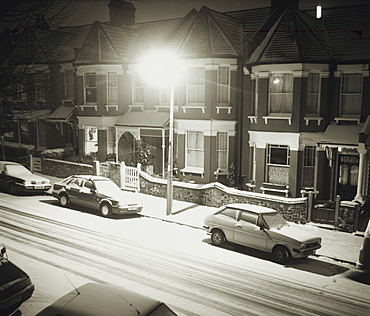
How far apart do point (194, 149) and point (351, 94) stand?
8895 millimetres

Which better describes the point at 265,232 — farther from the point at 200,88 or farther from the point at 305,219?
the point at 200,88

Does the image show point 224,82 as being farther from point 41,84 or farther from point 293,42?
point 41,84

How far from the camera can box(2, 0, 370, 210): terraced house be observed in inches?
789

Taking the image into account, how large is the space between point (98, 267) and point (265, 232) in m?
5.28

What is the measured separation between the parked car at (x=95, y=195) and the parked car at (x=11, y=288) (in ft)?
27.5

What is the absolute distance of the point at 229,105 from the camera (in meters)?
22.6

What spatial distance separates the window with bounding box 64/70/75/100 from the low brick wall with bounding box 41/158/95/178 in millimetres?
6155

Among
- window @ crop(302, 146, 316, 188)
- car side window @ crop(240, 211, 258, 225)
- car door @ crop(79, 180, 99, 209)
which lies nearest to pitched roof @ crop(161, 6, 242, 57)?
window @ crop(302, 146, 316, 188)

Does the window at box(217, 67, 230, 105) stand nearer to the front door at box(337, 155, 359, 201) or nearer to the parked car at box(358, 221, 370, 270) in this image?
the front door at box(337, 155, 359, 201)

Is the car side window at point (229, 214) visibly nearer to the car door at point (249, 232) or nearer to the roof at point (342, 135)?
the car door at point (249, 232)

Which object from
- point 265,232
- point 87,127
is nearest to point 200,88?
point 87,127

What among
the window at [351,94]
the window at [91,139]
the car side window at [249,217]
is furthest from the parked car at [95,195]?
the window at [351,94]

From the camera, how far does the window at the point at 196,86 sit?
75.5ft

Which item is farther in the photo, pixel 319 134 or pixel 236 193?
pixel 319 134
